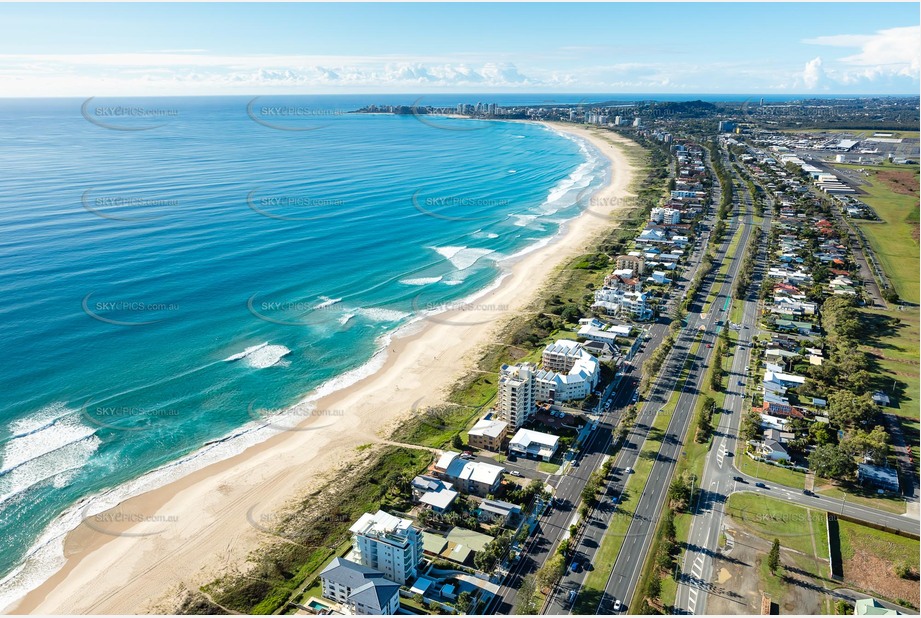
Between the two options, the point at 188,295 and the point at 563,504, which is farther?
the point at 188,295

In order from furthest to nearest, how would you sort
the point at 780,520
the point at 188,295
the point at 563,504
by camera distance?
the point at 188,295
the point at 563,504
the point at 780,520

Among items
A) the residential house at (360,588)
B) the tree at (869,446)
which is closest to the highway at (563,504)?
the residential house at (360,588)

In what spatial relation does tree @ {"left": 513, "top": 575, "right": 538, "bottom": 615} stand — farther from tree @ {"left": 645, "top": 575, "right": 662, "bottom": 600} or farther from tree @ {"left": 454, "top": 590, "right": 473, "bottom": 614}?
tree @ {"left": 645, "top": 575, "right": 662, "bottom": 600}

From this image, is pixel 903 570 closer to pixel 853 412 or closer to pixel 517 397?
pixel 853 412

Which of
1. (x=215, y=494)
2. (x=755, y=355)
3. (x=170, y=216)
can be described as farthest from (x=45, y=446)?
(x=755, y=355)

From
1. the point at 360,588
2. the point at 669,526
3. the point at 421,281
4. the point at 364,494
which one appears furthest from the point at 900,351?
the point at 360,588

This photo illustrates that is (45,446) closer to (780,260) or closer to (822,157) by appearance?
(780,260)

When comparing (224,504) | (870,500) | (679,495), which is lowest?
(224,504)
